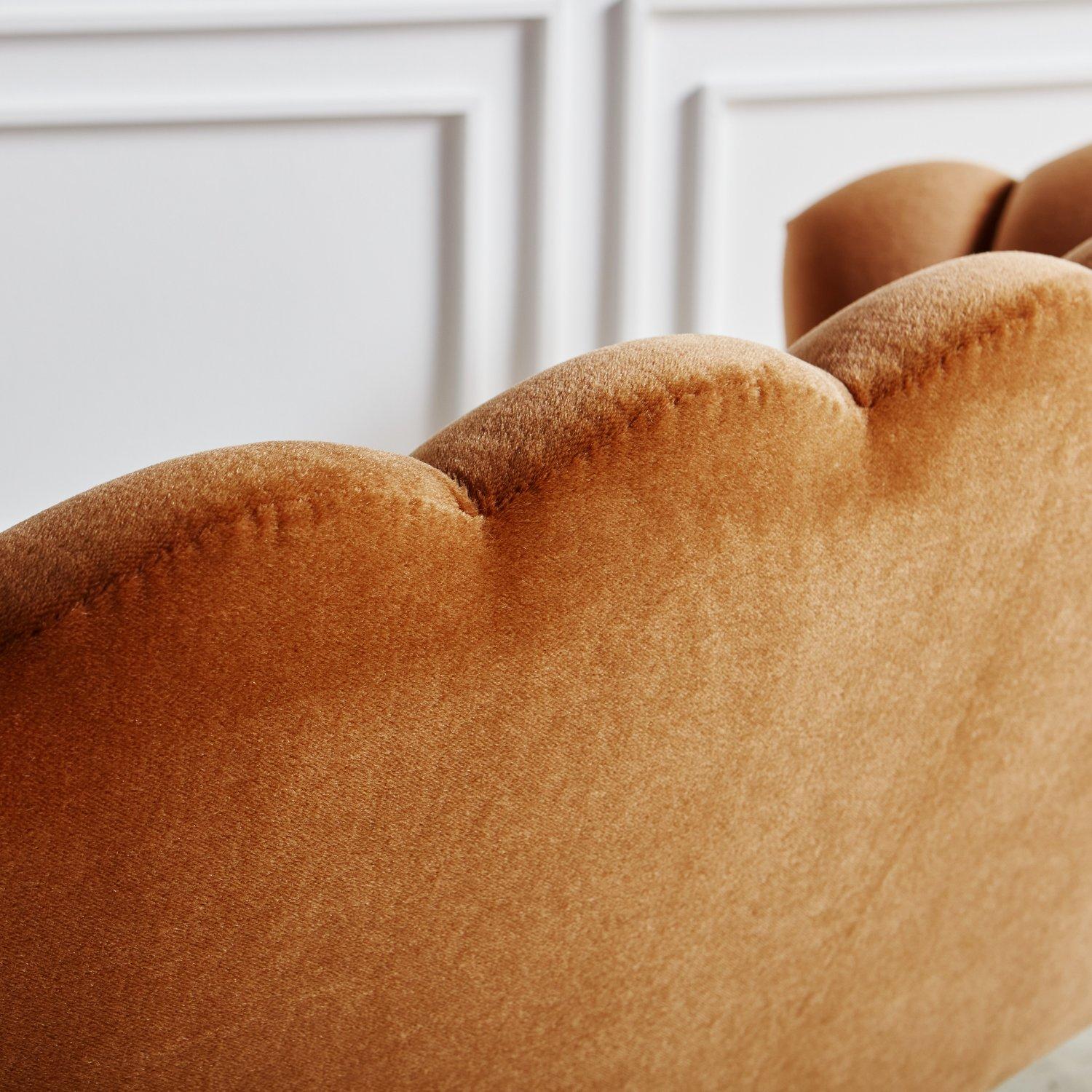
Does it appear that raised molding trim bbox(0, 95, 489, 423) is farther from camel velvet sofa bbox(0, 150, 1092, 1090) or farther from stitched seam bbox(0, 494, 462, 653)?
stitched seam bbox(0, 494, 462, 653)

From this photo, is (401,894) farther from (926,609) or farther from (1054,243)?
(1054,243)

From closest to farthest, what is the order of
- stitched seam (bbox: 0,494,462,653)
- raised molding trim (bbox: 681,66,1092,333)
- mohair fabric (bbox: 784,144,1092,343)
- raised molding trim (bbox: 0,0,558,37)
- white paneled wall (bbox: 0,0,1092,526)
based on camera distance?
stitched seam (bbox: 0,494,462,653)
mohair fabric (bbox: 784,144,1092,343)
raised molding trim (bbox: 0,0,558,37)
white paneled wall (bbox: 0,0,1092,526)
raised molding trim (bbox: 681,66,1092,333)

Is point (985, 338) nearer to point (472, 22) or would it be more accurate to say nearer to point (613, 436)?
point (613, 436)

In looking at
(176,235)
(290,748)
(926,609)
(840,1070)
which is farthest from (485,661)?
(176,235)

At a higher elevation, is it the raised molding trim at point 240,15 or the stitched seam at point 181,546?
the raised molding trim at point 240,15

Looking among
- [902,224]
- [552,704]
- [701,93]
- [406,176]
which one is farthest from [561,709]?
[701,93]

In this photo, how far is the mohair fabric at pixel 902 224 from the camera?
878 millimetres

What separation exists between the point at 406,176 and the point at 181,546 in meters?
1.97

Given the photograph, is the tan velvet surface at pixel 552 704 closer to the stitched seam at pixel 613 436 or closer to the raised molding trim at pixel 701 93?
the stitched seam at pixel 613 436

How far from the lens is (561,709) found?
1.30ft

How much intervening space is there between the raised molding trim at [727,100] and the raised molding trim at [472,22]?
262 millimetres

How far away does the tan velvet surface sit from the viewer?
0.34m

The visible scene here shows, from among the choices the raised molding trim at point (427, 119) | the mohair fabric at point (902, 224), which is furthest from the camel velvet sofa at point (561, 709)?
the raised molding trim at point (427, 119)

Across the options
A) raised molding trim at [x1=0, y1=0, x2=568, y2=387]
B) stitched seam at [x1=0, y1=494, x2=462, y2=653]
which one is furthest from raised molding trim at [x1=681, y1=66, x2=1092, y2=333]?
stitched seam at [x1=0, y1=494, x2=462, y2=653]
